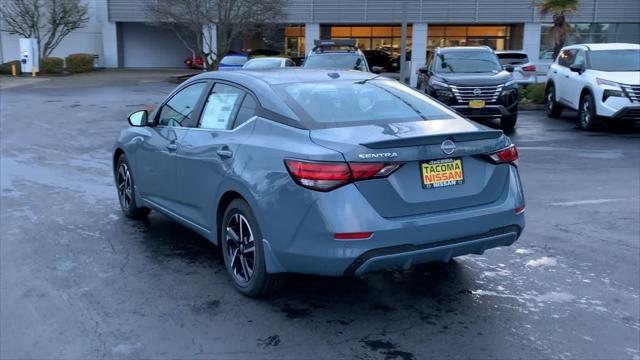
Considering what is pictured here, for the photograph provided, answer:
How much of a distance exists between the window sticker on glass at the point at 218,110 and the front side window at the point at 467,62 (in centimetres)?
1008

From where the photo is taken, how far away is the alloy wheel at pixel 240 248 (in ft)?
15.2

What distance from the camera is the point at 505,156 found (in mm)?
4516

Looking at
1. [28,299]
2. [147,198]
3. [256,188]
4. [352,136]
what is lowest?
Result: [28,299]

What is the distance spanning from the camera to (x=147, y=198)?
245 inches

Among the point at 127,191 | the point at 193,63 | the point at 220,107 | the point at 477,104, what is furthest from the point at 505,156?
the point at 193,63

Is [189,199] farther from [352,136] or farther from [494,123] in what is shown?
[494,123]

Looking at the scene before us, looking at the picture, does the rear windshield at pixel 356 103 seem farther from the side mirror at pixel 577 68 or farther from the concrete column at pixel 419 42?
the concrete column at pixel 419 42

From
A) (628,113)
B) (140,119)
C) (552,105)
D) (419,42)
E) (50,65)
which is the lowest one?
(552,105)

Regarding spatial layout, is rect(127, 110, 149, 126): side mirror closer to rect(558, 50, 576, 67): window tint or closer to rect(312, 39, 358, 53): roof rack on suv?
rect(558, 50, 576, 67): window tint

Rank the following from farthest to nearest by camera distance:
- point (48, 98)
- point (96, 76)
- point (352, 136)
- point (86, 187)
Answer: point (96, 76) → point (48, 98) → point (86, 187) → point (352, 136)

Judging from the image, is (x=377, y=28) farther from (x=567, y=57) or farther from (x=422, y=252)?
(x=422, y=252)

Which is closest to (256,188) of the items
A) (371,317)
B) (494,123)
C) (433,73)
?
(371,317)

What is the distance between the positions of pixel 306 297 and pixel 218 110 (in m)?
1.67

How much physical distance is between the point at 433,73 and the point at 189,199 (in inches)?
401
